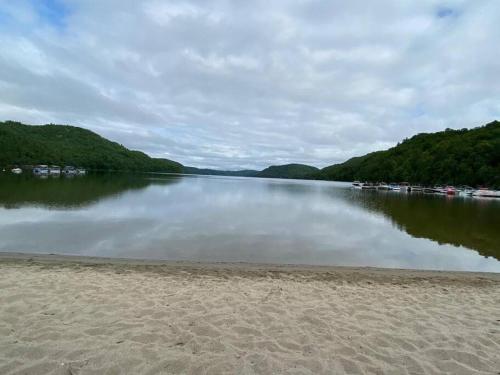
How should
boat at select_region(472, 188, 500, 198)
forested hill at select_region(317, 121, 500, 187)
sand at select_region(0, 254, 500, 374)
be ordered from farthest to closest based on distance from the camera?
forested hill at select_region(317, 121, 500, 187) → boat at select_region(472, 188, 500, 198) → sand at select_region(0, 254, 500, 374)

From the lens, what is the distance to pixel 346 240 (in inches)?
693

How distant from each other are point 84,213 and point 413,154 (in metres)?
141

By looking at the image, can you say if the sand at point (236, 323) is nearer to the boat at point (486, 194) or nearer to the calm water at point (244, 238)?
the calm water at point (244, 238)

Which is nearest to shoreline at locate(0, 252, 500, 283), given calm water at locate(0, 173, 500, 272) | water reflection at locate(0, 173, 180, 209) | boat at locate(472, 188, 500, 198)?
calm water at locate(0, 173, 500, 272)

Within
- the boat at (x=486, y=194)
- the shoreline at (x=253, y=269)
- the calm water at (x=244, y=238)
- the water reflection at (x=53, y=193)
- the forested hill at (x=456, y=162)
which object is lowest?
the calm water at (x=244, y=238)

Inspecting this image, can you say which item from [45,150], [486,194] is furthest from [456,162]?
[45,150]

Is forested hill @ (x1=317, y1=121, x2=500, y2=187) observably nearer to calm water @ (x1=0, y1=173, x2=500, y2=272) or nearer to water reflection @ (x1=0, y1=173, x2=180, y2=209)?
calm water @ (x1=0, y1=173, x2=500, y2=272)

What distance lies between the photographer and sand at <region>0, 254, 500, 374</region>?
423 centimetres

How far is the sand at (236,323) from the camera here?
4230 millimetres

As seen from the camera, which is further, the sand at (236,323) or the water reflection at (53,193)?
the water reflection at (53,193)

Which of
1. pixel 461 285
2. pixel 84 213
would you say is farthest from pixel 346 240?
pixel 84 213

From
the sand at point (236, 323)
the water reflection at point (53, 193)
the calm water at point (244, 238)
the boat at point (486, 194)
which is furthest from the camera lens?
the boat at point (486, 194)

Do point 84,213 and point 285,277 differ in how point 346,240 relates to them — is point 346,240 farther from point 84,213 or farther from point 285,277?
point 84,213

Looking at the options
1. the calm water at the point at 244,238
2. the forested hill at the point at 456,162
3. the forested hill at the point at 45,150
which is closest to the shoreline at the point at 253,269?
the calm water at the point at 244,238
